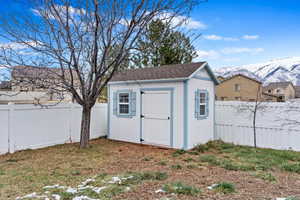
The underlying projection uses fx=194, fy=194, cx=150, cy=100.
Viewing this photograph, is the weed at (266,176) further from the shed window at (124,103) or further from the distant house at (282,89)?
the distant house at (282,89)

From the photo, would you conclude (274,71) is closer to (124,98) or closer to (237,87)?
(237,87)

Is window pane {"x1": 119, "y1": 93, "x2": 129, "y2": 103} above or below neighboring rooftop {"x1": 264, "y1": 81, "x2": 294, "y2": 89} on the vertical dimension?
below

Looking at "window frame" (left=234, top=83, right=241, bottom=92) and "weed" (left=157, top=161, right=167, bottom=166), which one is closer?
"weed" (left=157, top=161, right=167, bottom=166)

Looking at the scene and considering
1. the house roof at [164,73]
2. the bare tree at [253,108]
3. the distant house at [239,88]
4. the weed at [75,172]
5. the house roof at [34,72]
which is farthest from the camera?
the distant house at [239,88]

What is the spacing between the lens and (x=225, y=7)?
6.82 metres

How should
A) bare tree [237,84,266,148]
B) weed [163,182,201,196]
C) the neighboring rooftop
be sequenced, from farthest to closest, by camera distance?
the neighboring rooftop, bare tree [237,84,266,148], weed [163,182,201,196]

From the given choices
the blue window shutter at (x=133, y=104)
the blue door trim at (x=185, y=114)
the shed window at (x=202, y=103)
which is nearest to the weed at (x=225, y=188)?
the blue door trim at (x=185, y=114)

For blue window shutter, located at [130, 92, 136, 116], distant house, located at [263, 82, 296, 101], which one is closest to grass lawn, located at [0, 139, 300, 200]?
blue window shutter, located at [130, 92, 136, 116]

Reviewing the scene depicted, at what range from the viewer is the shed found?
6195mm

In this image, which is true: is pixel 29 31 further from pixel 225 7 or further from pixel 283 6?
pixel 283 6

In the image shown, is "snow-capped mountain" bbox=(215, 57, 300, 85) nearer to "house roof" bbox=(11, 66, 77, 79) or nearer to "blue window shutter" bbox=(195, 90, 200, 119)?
"blue window shutter" bbox=(195, 90, 200, 119)

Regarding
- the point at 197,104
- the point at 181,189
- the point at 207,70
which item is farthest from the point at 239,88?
the point at 181,189

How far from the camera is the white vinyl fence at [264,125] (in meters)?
6.14

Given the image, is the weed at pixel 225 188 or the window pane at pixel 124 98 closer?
the weed at pixel 225 188
